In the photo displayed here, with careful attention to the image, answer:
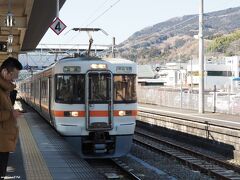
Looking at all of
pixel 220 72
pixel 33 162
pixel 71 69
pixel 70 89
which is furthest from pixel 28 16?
pixel 220 72

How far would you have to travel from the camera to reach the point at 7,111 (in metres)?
5.01

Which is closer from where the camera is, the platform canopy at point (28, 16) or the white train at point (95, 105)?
the white train at point (95, 105)

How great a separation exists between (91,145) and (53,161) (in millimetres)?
1494

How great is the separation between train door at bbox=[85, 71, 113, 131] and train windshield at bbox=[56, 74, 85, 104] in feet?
0.55

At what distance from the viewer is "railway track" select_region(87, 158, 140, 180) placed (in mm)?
10555

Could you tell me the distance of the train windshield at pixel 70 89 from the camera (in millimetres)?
12180

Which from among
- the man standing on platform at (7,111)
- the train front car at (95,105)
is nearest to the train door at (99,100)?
the train front car at (95,105)

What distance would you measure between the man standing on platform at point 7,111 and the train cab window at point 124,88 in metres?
7.23

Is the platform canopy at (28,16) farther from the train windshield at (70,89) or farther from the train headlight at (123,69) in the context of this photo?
the train headlight at (123,69)

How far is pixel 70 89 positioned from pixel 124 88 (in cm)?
140

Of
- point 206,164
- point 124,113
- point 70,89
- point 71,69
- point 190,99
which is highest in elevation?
point 71,69

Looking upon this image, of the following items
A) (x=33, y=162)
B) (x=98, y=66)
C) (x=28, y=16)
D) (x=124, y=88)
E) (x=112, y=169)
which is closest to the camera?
(x=33, y=162)

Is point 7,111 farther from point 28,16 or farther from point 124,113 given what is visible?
point 28,16

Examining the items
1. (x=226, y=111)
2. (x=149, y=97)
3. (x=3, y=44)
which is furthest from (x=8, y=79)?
(x=149, y=97)
